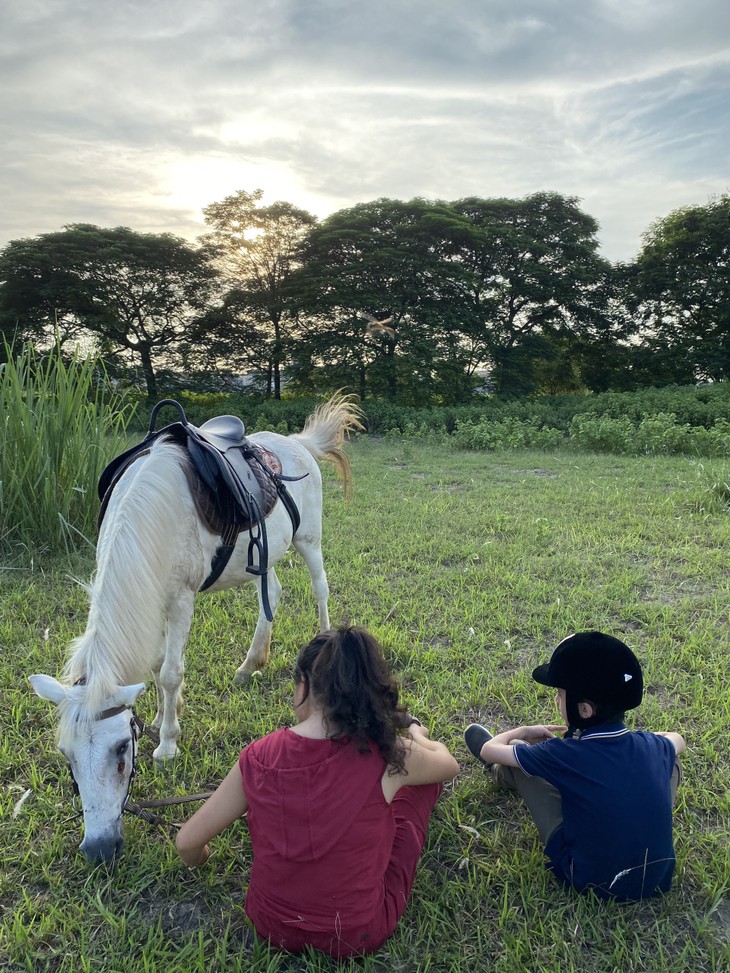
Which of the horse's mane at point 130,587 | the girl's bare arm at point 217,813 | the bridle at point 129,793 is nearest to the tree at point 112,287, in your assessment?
the horse's mane at point 130,587

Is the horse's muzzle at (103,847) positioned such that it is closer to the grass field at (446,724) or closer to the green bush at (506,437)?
the grass field at (446,724)

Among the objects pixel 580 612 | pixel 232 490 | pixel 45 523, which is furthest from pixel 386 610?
pixel 45 523

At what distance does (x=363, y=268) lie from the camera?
54.3 feet

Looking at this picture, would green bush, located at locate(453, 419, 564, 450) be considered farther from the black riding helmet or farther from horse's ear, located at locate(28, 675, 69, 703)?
horse's ear, located at locate(28, 675, 69, 703)

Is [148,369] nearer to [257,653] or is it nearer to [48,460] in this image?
[48,460]

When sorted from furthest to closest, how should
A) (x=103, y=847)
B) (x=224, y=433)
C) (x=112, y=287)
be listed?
(x=112, y=287), (x=224, y=433), (x=103, y=847)

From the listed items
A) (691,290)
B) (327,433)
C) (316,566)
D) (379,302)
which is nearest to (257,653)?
(316,566)

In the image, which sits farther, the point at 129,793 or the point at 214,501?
the point at 214,501

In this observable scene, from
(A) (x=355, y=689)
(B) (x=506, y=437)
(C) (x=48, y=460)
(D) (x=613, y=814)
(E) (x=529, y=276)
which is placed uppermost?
(E) (x=529, y=276)

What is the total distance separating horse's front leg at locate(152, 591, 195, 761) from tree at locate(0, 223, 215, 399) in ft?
48.4

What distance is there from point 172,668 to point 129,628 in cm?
44

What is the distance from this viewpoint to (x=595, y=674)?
191 cm

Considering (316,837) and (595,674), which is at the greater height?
(595,674)

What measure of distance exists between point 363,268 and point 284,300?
8.23 ft
